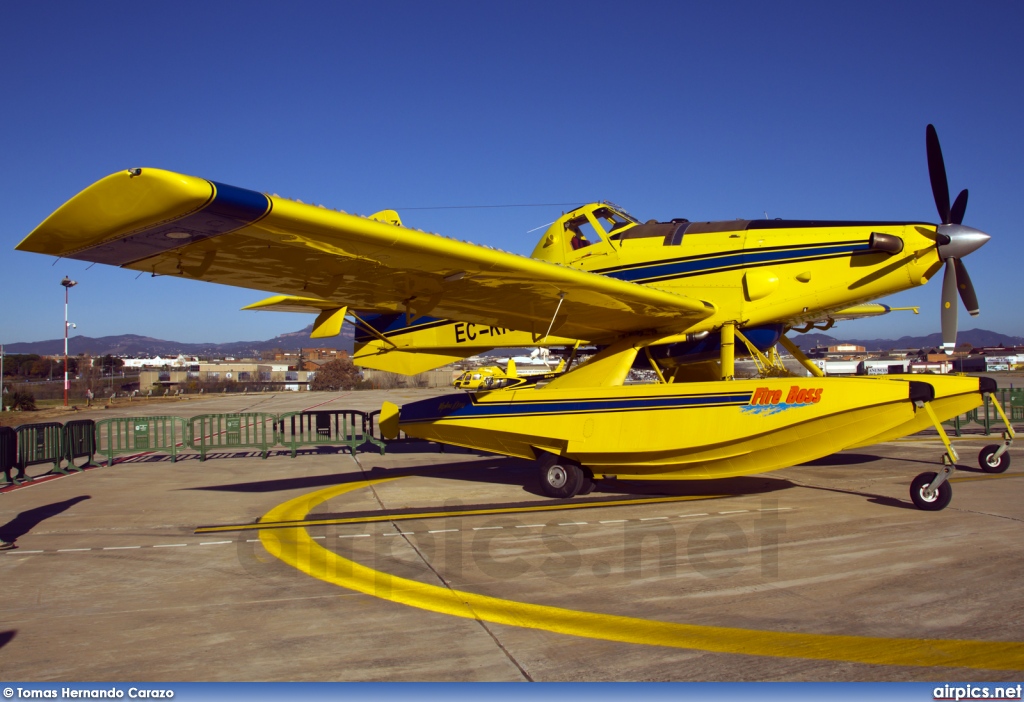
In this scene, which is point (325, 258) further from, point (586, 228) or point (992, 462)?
point (992, 462)

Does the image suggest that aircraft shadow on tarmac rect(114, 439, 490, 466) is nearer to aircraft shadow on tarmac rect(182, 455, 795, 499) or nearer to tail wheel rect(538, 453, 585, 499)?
aircraft shadow on tarmac rect(182, 455, 795, 499)

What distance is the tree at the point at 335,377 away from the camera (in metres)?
66.6

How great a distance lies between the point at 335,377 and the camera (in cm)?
7119

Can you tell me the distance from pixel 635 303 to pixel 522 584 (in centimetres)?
467

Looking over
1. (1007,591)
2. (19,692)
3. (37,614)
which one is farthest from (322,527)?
(1007,591)

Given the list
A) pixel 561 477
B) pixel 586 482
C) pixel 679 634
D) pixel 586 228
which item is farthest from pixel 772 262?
pixel 679 634

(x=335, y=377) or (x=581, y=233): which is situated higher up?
(x=581, y=233)

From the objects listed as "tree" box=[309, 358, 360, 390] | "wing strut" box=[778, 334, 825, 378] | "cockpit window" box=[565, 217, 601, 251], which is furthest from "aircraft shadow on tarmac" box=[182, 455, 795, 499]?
"tree" box=[309, 358, 360, 390]

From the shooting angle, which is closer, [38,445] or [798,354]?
[798,354]

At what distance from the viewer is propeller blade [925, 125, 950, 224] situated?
30.8 ft

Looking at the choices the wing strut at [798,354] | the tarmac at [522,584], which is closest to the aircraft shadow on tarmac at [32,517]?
the tarmac at [522,584]

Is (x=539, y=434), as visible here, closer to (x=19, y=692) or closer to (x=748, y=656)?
(x=748, y=656)

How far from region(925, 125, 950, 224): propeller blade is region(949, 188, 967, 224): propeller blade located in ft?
0.34

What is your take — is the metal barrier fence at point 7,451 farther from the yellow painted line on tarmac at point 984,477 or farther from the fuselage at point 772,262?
the yellow painted line on tarmac at point 984,477
